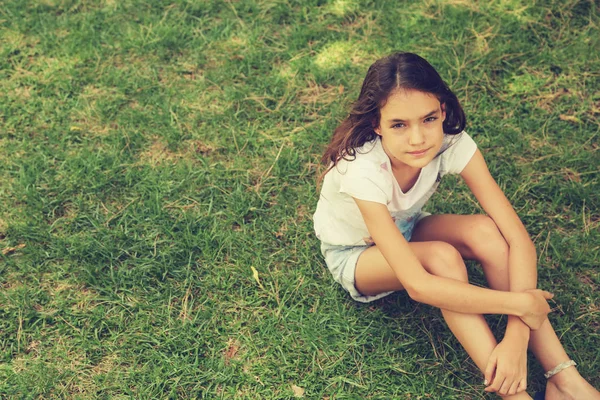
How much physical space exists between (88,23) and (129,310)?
2165 millimetres

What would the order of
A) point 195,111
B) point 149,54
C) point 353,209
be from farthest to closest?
point 149,54
point 195,111
point 353,209

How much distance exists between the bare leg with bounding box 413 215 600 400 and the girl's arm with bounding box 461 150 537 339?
0.04 metres

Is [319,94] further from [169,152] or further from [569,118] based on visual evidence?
[569,118]

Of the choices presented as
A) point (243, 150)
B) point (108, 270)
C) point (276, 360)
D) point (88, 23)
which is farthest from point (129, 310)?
point (88, 23)

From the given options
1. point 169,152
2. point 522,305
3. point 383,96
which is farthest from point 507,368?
point 169,152

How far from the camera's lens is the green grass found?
2.58 meters

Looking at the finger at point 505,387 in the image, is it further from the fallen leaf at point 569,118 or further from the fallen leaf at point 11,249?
the fallen leaf at point 11,249

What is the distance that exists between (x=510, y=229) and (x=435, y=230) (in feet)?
1.09

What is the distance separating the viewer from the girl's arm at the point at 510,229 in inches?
89.6

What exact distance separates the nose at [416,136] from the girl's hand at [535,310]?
72 centimetres

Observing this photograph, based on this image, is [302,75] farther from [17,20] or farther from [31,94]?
[17,20]

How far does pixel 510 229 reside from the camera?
237 cm

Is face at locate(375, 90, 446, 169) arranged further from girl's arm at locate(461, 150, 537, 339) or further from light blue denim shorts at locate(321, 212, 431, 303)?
light blue denim shorts at locate(321, 212, 431, 303)

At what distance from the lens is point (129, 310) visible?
272cm
